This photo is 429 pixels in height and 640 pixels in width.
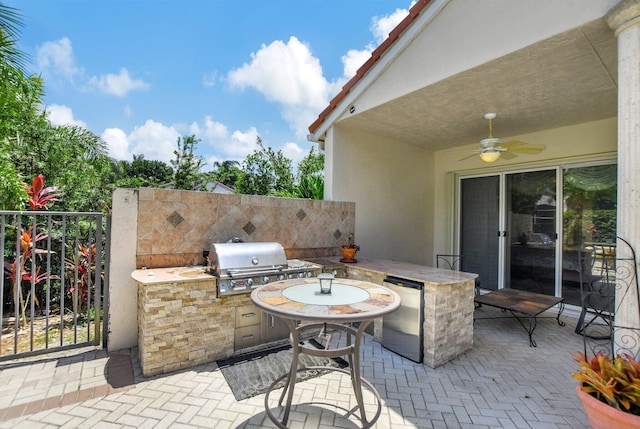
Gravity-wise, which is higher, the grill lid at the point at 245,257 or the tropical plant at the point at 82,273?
the grill lid at the point at 245,257

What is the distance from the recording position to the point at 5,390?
8.34 ft

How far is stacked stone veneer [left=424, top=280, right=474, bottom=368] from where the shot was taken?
3.09 m

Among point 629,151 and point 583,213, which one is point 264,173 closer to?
point 583,213

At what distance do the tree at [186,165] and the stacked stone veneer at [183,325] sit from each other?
5812mm

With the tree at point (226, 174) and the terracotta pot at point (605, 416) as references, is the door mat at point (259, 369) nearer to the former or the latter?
the terracotta pot at point (605, 416)

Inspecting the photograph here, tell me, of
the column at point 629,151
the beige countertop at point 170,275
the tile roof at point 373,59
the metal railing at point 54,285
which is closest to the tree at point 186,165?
the metal railing at point 54,285

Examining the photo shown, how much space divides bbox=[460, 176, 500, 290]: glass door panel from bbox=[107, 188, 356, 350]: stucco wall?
4.33 meters

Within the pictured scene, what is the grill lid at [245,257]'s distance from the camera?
3.15m

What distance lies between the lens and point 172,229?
11.9ft

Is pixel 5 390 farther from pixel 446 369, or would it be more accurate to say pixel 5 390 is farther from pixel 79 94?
pixel 79 94

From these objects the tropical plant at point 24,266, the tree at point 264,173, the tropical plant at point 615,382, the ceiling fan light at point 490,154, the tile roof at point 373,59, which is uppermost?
the tile roof at point 373,59

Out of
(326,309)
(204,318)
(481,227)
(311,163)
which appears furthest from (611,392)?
(311,163)

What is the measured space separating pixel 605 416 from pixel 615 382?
22 cm

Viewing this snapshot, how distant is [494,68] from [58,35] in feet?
27.0
